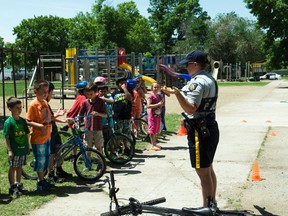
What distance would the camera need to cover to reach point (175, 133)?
12.2 m

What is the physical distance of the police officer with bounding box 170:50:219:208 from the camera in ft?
15.2

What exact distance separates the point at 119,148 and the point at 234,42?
65.9 meters

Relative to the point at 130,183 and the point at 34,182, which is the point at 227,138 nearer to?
the point at 130,183

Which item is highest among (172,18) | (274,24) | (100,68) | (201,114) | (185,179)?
(172,18)

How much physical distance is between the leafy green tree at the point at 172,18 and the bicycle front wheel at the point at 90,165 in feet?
266

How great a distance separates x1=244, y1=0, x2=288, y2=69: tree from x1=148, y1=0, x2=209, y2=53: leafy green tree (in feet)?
144

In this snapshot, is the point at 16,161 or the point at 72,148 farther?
the point at 72,148

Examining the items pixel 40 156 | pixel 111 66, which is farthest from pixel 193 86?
pixel 111 66

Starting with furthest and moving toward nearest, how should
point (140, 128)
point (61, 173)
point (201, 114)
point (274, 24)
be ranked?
point (274, 24) → point (140, 128) → point (61, 173) → point (201, 114)

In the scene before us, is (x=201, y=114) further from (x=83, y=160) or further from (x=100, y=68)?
(x=100, y=68)

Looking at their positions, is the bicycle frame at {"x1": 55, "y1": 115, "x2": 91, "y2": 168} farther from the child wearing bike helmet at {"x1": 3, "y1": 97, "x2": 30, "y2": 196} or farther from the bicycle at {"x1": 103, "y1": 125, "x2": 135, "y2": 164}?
the bicycle at {"x1": 103, "y1": 125, "x2": 135, "y2": 164}

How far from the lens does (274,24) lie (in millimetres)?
41938

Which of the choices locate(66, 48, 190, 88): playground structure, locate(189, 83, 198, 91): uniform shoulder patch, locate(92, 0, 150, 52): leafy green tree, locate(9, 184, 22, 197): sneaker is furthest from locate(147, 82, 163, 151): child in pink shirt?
locate(92, 0, 150, 52): leafy green tree

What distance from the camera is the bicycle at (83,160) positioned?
22.6ft
